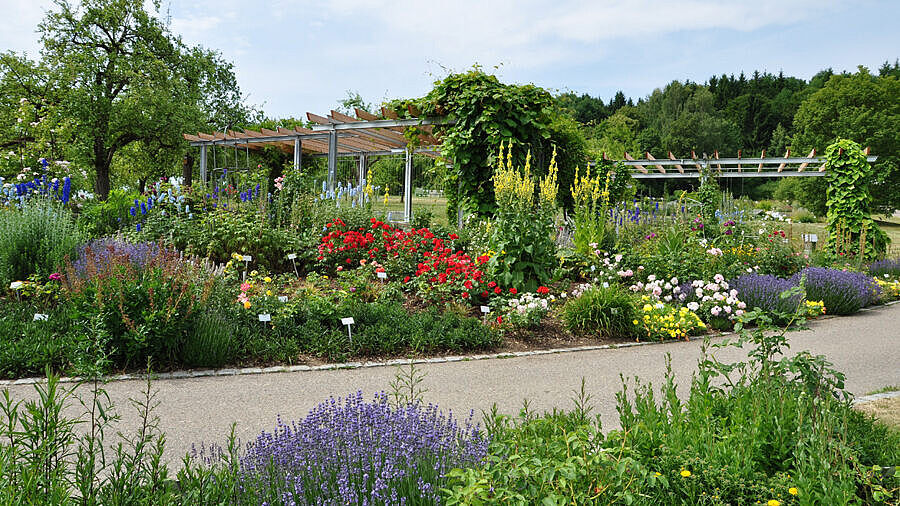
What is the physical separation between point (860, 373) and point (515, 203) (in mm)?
3655

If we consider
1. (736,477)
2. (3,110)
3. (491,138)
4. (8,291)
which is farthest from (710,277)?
(3,110)

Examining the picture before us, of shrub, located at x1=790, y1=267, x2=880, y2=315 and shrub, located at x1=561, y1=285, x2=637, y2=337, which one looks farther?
shrub, located at x1=790, y1=267, x2=880, y2=315

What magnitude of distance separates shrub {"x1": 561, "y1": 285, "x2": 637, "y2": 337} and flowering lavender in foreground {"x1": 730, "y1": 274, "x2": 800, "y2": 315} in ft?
6.72

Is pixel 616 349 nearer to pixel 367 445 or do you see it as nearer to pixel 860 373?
pixel 860 373

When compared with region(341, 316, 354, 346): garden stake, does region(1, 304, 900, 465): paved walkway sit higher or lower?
lower

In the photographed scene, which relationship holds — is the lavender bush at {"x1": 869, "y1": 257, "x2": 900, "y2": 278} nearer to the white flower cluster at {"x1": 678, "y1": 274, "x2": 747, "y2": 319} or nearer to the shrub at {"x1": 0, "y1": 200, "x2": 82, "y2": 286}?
the white flower cluster at {"x1": 678, "y1": 274, "x2": 747, "y2": 319}

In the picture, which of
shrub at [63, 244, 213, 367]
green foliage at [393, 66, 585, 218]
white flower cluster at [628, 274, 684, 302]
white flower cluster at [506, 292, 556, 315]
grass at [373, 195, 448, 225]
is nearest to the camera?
shrub at [63, 244, 213, 367]

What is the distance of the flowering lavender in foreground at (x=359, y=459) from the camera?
2039 mm

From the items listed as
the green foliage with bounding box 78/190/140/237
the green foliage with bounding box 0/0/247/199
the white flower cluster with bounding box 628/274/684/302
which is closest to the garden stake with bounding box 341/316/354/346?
the white flower cluster with bounding box 628/274/684/302

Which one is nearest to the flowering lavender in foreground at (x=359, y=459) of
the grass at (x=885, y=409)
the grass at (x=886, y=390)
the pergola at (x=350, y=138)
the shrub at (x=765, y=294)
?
the grass at (x=885, y=409)

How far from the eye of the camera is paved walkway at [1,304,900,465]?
3.51 m

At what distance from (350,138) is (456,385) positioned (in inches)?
489

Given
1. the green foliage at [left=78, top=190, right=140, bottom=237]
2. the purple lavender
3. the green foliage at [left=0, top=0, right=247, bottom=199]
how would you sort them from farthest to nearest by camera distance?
the green foliage at [left=0, top=0, right=247, bottom=199] < the green foliage at [left=78, top=190, right=140, bottom=237] < the purple lavender

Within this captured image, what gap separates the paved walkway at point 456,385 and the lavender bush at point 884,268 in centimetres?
570
